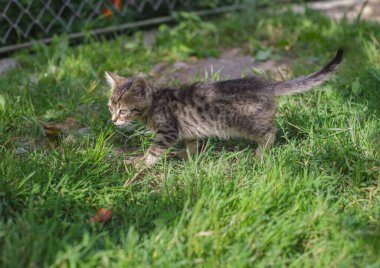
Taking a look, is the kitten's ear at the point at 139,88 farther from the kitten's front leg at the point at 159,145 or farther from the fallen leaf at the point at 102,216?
the fallen leaf at the point at 102,216

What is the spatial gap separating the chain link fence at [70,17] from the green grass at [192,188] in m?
1.05

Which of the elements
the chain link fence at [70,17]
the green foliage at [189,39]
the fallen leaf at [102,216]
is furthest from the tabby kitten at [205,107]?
the chain link fence at [70,17]

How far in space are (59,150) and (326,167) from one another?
181 centimetres

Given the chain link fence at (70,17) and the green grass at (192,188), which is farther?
the chain link fence at (70,17)

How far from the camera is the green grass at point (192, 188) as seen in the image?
2.48m

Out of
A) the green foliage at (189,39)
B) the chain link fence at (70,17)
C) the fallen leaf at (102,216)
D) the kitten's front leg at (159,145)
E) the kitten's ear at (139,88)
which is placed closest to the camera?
the fallen leaf at (102,216)

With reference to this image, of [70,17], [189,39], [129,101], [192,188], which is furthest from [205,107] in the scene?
[70,17]

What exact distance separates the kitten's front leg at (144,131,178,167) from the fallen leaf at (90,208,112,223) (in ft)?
2.16

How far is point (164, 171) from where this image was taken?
3.36 meters

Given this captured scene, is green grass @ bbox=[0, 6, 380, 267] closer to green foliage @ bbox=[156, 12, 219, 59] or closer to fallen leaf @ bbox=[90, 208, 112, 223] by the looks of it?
fallen leaf @ bbox=[90, 208, 112, 223]

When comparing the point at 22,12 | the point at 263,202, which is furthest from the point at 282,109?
Answer: the point at 22,12

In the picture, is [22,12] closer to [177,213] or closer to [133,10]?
[133,10]

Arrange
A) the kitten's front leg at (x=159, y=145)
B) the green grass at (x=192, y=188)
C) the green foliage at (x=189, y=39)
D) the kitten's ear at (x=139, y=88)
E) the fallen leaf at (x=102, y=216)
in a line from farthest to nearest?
1. the green foliage at (x=189, y=39)
2. the kitten's ear at (x=139, y=88)
3. the kitten's front leg at (x=159, y=145)
4. the fallen leaf at (x=102, y=216)
5. the green grass at (x=192, y=188)

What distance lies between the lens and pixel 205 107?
12.2 ft
